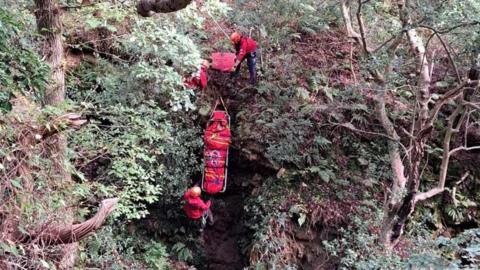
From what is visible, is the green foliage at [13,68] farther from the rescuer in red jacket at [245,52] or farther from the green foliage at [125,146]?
→ the rescuer in red jacket at [245,52]

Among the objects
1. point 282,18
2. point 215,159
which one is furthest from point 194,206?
point 282,18

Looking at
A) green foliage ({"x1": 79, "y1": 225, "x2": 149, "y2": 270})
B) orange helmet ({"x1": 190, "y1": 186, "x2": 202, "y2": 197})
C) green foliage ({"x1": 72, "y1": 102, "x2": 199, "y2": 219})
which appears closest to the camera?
green foliage ({"x1": 72, "y1": 102, "x2": 199, "y2": 219})

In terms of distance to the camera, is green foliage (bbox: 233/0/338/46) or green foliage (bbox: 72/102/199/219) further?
green foliage (bbox: 233/0/338/46)

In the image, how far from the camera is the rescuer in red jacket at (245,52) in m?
7.49

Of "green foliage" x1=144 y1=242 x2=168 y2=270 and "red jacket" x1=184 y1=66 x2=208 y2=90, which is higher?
"red jacket" x1=184 y1=66 x2=208 y2=90

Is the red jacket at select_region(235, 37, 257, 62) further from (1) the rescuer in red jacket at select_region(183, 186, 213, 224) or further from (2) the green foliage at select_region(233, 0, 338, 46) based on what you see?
(1) the rescuer in red jacket at select_region(183, 186, 213, 224)

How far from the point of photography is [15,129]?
10.4 ft

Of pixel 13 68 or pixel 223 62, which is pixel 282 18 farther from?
pixel 13 68

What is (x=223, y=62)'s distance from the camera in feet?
26.6

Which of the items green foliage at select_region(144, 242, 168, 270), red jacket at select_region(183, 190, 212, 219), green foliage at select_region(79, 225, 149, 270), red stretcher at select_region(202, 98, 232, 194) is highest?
red stretcher at select_region(202, 98, 232, 194)

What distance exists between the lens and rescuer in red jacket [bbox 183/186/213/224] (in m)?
6.94

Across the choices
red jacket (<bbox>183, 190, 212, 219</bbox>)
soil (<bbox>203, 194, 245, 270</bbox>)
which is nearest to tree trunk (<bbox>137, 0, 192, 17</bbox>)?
red jacket (<bbox>183, 190, 212, 219</bbox>)

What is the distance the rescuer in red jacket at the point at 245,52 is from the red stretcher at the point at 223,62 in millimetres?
114

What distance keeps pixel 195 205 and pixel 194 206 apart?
0.03 m
